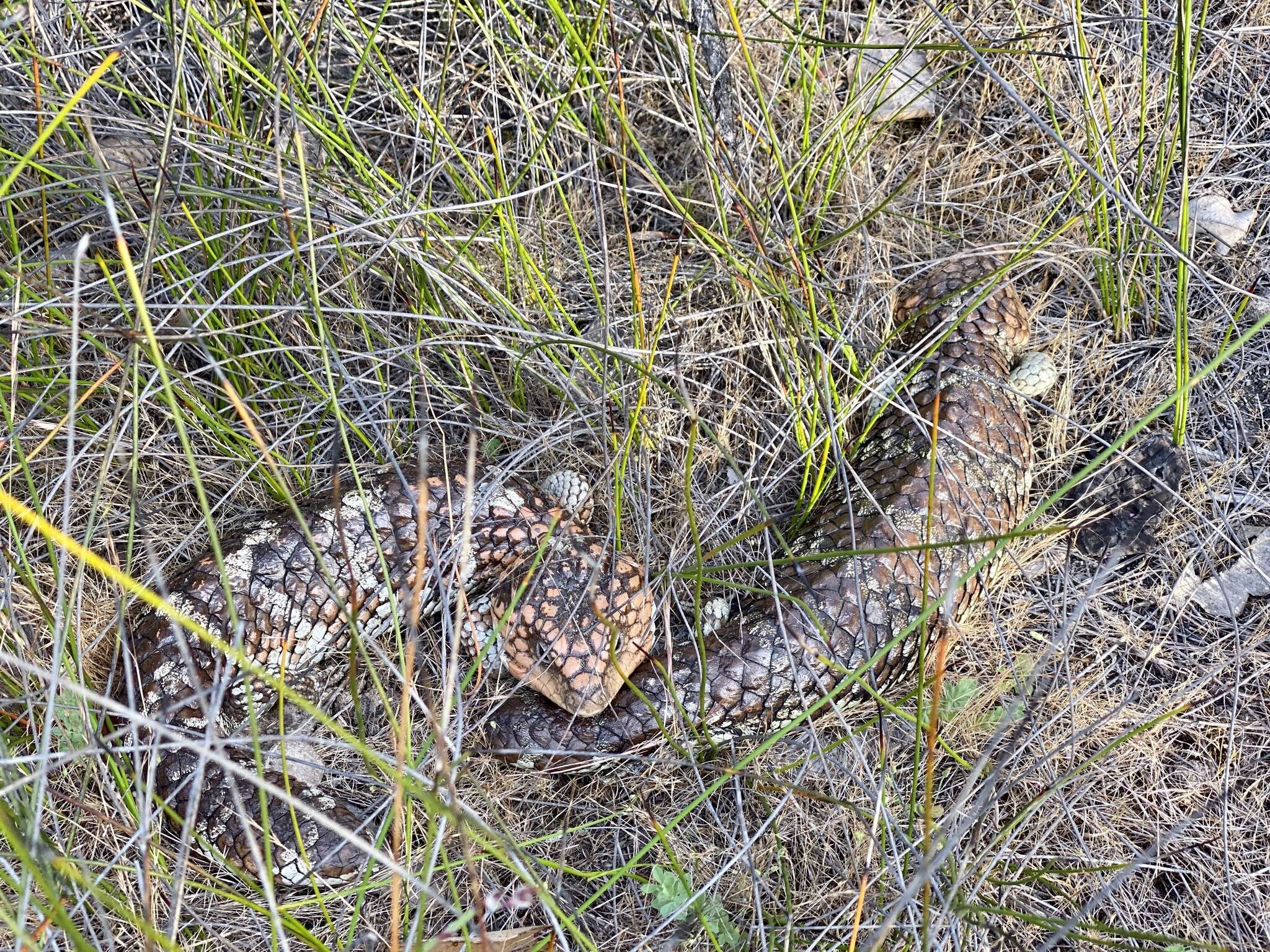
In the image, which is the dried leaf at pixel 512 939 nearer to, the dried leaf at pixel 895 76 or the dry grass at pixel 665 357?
the dry grass at pixel 665 357

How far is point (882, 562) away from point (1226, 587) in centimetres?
88

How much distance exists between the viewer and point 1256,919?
6.56 ft

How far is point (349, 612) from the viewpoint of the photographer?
79.7 inches

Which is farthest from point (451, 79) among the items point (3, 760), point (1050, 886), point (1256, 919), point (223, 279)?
point (1256, 919)

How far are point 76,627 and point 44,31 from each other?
1532mm

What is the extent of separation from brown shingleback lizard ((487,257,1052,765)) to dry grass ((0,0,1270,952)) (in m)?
0.11

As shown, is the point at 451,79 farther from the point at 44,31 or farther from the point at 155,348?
the point at 155,348

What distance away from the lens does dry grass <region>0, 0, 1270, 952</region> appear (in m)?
1.99

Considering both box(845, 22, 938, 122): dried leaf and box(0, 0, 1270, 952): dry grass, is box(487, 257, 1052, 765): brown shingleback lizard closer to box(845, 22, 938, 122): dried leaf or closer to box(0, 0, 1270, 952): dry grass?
box(0, 0, 1270, 952): dry grass

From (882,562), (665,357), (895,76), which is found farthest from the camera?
(895,76)

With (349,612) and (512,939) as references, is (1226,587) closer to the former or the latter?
(512,939)

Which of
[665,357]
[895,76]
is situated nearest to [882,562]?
[665,357]

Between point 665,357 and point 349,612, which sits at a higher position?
point 665,357

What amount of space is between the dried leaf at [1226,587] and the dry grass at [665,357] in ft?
0.12
